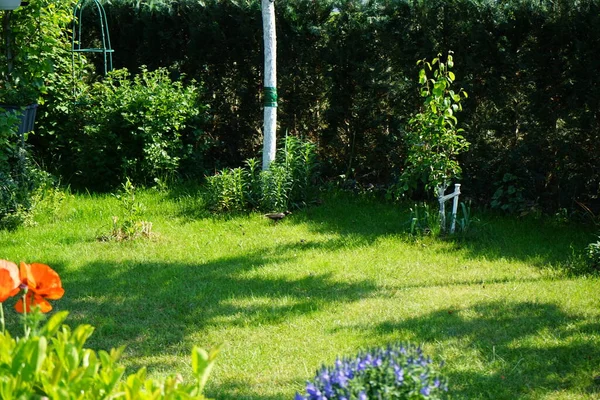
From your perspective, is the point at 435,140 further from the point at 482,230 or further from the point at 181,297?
the point at 181,297

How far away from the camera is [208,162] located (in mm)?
9961

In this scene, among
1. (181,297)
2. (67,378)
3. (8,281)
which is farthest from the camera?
(181,297)

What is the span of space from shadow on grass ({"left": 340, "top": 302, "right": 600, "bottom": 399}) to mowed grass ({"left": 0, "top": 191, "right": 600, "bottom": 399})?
0.01 meters

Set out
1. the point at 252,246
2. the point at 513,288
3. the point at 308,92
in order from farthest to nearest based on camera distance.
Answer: the point at 308,92 → the point at 252,246 → the point at 513,288

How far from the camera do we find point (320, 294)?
229 inches

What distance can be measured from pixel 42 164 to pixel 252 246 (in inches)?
150

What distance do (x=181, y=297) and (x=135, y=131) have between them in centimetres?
376

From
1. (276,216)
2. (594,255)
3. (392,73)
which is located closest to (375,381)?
(594,255)

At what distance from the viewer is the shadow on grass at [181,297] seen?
5191mm

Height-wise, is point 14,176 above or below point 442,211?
above

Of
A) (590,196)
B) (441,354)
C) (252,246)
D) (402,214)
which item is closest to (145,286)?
(252,246)

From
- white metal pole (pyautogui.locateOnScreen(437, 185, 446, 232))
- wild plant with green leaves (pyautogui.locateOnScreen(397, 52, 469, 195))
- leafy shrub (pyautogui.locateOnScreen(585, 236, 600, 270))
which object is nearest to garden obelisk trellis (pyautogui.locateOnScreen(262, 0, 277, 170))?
wild plant with green leaves (pyautogui.locateOnScreen(397, 52, 469, 195))

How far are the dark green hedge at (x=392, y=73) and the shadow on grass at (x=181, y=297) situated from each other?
273 cm

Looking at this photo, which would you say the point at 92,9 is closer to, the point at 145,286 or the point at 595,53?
the point at 145,286
